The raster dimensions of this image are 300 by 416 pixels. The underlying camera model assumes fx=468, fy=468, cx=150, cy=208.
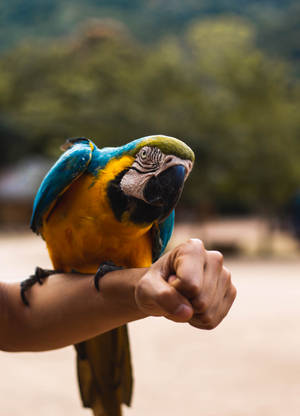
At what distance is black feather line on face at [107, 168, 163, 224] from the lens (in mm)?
939

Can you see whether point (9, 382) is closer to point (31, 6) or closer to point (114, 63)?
point (114, 63)

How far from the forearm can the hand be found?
104 millimetres

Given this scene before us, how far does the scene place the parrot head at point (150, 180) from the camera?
888 millimetres

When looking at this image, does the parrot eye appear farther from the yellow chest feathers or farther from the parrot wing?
the parrot wing

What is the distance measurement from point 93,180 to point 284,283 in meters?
4.96

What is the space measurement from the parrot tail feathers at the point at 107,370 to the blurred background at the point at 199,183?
4.93 ft

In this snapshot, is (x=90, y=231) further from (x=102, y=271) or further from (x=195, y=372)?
(x=195, y=372)

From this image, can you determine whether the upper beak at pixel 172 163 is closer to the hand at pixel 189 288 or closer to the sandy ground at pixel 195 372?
the hand at pixel 189 288

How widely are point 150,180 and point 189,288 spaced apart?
305 millimetres

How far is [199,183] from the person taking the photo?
7.53 meters

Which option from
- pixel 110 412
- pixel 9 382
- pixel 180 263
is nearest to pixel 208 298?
pixel 180 263

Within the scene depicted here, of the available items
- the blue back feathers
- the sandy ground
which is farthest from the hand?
the sandy ground

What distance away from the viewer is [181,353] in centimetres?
321

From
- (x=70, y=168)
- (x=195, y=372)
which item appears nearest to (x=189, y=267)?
(x=70, y=168)
